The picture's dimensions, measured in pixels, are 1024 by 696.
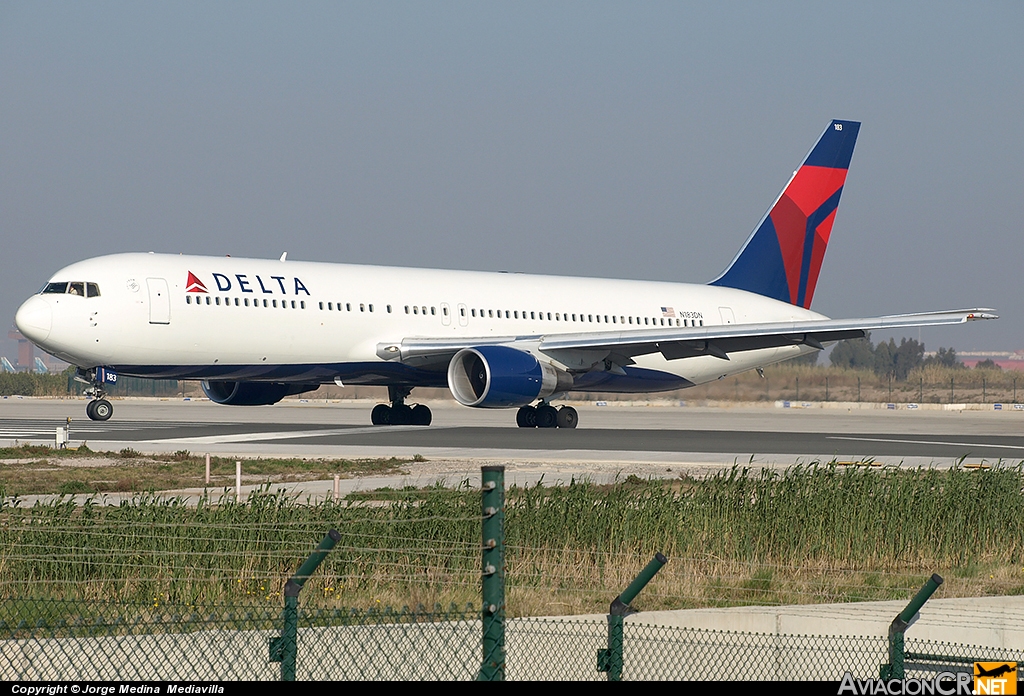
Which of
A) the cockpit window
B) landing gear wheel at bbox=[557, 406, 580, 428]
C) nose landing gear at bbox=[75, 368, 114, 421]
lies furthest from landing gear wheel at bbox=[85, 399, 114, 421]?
landing gear wheel at bbox=[557, 406, 580, 428]

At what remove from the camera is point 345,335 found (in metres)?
33.4

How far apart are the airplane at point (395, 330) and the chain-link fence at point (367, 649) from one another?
21.4 m

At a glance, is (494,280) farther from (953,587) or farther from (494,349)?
(953,587)

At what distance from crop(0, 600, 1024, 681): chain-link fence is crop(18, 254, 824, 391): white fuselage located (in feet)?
69.9

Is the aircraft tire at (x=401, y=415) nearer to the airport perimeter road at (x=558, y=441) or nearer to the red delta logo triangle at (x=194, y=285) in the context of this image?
the airport perimeter road at (x=558, y=441)

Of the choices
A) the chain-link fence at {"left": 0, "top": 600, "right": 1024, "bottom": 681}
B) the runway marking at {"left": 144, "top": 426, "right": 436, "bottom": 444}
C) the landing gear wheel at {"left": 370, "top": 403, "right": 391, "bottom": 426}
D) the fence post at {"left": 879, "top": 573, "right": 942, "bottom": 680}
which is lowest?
the landing gear wheel at {"left": 370, "top": 403, "right": 391, "bottom": 426}

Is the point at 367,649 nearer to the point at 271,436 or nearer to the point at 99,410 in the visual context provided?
the point at 271,436

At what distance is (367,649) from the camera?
8555mm

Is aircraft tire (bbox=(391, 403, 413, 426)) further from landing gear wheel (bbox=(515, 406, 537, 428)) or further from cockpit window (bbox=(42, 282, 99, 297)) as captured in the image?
cockpit window (bbox=(42, 282, 99, 297))

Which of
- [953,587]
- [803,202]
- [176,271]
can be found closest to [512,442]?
[176,271]

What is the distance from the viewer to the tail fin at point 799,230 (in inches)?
1710

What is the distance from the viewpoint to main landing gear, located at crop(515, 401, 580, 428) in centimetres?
3538

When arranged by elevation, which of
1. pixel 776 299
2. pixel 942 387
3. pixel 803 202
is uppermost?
pixel 803 202

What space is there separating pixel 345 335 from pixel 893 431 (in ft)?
49.7
